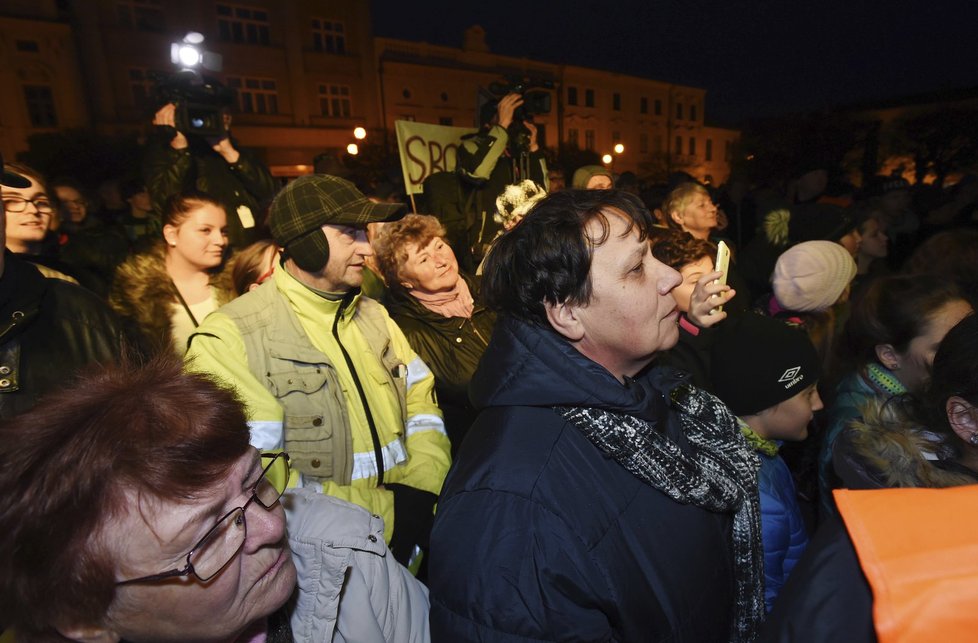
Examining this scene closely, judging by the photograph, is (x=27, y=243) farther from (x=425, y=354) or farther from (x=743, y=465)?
(x=743, y=465)

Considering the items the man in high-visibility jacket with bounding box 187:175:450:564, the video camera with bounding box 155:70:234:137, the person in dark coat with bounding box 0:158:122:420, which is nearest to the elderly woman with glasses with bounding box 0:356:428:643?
the man in high-visibility jacket with bounding box 187:175:450:564

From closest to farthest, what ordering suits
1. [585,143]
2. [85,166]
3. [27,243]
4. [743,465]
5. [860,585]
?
[860,585] < [743,465] < [27,243] < [85,166] < [585,143]

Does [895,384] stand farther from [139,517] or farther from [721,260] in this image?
[139,517]

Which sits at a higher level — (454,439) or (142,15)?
(142,15)

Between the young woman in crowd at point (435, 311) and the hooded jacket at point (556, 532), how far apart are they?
4.93 ft

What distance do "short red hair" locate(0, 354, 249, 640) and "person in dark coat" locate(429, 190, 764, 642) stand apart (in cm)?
62

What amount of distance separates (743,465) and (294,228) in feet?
6.35

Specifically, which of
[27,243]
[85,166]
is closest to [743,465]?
[27,243]

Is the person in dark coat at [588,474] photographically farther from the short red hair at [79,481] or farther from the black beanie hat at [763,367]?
the short red hair at [79,481]

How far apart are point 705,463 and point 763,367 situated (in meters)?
0.79

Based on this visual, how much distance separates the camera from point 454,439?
9.98 ft

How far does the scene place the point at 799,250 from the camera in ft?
10.2

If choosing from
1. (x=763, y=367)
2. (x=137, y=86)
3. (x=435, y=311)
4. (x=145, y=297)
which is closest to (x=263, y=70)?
(x=137, y=86)

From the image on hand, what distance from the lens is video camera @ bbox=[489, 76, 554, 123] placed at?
4949 millimetres
